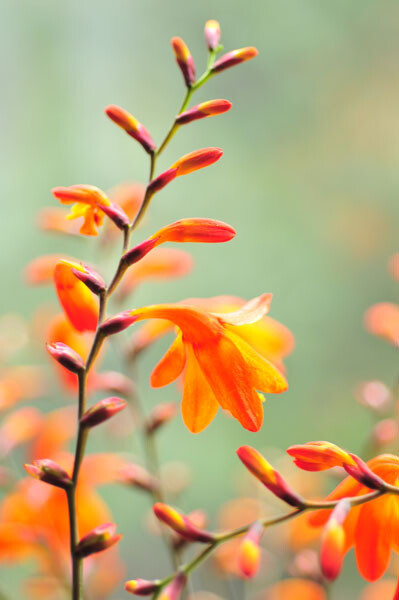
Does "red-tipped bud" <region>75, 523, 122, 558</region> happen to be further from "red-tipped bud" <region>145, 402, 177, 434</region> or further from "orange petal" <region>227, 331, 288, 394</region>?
"red-tipped bud" <region>145, 402, 177, 434</region>

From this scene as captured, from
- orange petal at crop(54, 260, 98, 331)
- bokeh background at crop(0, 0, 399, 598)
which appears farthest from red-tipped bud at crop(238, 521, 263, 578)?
Result: bokeh background at crop(0, 0, 399, 598)

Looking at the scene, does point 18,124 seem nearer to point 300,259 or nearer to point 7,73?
point 7,73

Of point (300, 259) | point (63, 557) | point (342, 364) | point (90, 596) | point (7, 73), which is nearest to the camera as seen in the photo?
point (63, 557)

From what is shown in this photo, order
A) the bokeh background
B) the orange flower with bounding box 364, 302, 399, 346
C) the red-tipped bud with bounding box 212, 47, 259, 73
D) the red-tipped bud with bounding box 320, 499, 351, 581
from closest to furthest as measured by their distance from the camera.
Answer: the red-tipped bud with bounding box 320, 499, 351, 581 < the red-tipped bud with bounding box 212, 47, 259, 73 < the orange flower with bounding box 364, 302, 399, 346 < the bokeh background

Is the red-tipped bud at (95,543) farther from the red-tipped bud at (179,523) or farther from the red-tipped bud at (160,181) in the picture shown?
the red-tipped bud at (160,181)

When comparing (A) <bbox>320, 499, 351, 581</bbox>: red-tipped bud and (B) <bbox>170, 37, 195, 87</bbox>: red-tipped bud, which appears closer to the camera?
(A) <bbox>320, 499, 351, 581</bbox>: red-tipped bud

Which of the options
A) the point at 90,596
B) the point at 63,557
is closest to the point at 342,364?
the point at 90,596
